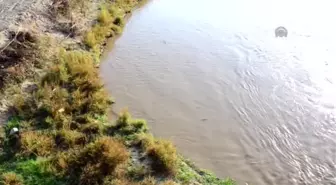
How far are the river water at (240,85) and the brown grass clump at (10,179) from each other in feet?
11.0

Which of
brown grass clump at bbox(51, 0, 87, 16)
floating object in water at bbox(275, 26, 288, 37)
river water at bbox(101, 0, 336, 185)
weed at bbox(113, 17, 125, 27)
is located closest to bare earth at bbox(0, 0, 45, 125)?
brown grass clump at bbox(51, 0, 87, 16)

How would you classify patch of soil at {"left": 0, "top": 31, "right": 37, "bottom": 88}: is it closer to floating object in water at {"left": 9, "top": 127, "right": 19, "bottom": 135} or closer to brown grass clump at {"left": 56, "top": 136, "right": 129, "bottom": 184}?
floating object in water at {"left": 9, "top": 127, "right": 19, "bottom": 135}

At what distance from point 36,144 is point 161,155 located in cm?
255

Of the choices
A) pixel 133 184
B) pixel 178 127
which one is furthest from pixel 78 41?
pixel 133 184

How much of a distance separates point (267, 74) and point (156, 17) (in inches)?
254

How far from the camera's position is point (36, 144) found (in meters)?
8.18

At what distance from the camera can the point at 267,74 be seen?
39.3 ft

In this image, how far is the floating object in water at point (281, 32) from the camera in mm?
14323

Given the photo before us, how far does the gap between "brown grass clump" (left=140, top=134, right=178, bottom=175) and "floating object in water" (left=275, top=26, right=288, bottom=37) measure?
771cm

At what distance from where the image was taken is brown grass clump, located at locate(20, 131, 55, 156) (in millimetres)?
8078

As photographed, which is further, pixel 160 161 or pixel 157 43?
pixel 157 43

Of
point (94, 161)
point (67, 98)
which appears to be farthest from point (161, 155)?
point (67, 98)

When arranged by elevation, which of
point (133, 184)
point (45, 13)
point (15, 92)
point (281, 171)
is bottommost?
point (281, 171)

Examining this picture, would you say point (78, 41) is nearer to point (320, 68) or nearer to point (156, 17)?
point (156, 17)
